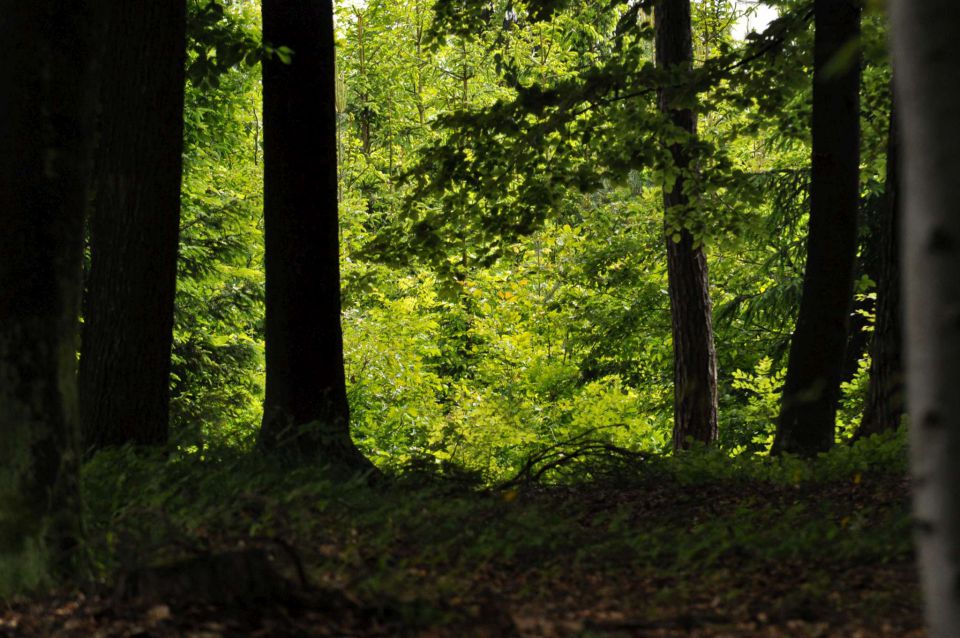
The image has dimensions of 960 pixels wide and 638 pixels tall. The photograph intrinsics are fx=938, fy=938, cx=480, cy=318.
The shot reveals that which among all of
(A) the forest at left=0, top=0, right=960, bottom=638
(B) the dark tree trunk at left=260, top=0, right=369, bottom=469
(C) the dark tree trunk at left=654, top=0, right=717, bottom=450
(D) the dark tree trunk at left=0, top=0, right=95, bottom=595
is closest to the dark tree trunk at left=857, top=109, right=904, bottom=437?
(A) the forest at left=0, top=0, right=960, bottom=638

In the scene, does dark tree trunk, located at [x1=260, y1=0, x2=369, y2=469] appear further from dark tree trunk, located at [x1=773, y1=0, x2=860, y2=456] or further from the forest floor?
dark tree trunk, located at [x1=773, y1=0, x2=860, y2=456]

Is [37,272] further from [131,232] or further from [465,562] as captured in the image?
[131,232]

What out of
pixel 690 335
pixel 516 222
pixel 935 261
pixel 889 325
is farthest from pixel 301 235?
pixel 935 261

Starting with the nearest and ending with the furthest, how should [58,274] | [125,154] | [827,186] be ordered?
[58,274], [125,154], [827,186]

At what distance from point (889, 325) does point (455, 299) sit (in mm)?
4153

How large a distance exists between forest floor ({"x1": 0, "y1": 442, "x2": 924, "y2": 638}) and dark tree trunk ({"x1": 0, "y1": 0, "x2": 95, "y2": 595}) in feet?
0.94

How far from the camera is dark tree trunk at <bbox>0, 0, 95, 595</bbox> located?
13.9ft

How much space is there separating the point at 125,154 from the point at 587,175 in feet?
13.3

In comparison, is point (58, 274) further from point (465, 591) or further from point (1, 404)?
point (465, 591)

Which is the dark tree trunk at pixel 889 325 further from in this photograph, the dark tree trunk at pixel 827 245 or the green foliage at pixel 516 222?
the green foliage at pixel 516 222

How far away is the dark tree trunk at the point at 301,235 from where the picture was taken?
24.5ft

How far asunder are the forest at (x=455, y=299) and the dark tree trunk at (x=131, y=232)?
0.07 ft

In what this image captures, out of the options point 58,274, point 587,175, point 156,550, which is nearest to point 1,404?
point 58,274

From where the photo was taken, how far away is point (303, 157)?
751 cm
